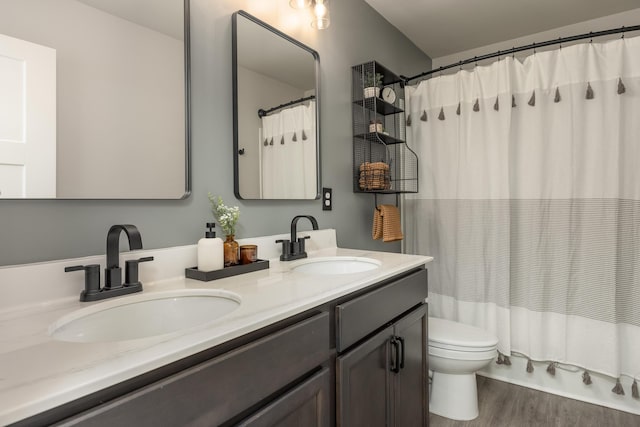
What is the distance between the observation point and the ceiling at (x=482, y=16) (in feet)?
7.62

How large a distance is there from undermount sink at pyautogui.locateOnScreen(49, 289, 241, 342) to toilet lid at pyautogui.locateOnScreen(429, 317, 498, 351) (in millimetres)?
1299

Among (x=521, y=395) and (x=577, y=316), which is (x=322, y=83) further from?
(x=521, y=395)

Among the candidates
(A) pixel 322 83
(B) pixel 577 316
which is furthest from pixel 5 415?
(B) pixel 577 316

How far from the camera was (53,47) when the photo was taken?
3.13 ft

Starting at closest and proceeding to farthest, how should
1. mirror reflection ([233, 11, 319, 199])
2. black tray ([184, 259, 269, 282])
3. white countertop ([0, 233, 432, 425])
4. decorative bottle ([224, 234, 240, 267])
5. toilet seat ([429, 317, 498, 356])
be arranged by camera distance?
white countertop ([0, 233, 432, 425]), black tray ([184, 259, 269, 282]), decorative bottle ([224, 234, 240, 267]), mirror reflection ([233, 11, 319, 199]), toilet seat ([429, 317, 498, 356])

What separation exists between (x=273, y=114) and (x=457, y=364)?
1.54 meters

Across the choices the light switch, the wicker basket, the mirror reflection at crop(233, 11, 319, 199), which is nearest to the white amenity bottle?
the mirror reflection at crop(233, 11, 319, 199)

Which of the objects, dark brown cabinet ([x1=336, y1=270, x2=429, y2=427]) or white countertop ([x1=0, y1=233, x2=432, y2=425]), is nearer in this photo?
white countertop ([x1=0, y1=233, x2=432, y2=425])

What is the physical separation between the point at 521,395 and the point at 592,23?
2.61 m

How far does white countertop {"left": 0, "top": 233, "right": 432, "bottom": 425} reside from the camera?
0.48m

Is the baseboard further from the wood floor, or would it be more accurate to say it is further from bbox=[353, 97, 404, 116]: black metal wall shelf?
bbox=[353, 97, 404, 116]: black metal wall shelf

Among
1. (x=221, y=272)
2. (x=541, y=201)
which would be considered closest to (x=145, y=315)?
(x=221, y=272)

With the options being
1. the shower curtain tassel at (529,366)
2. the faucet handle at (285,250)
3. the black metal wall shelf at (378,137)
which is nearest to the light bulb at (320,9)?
the black metal wall shelf at (378,137)

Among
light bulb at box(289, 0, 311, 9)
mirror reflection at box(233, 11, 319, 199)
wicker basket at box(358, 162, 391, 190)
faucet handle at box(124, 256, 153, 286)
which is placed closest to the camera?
faucet handle at box(124, 256, 153, 286)
